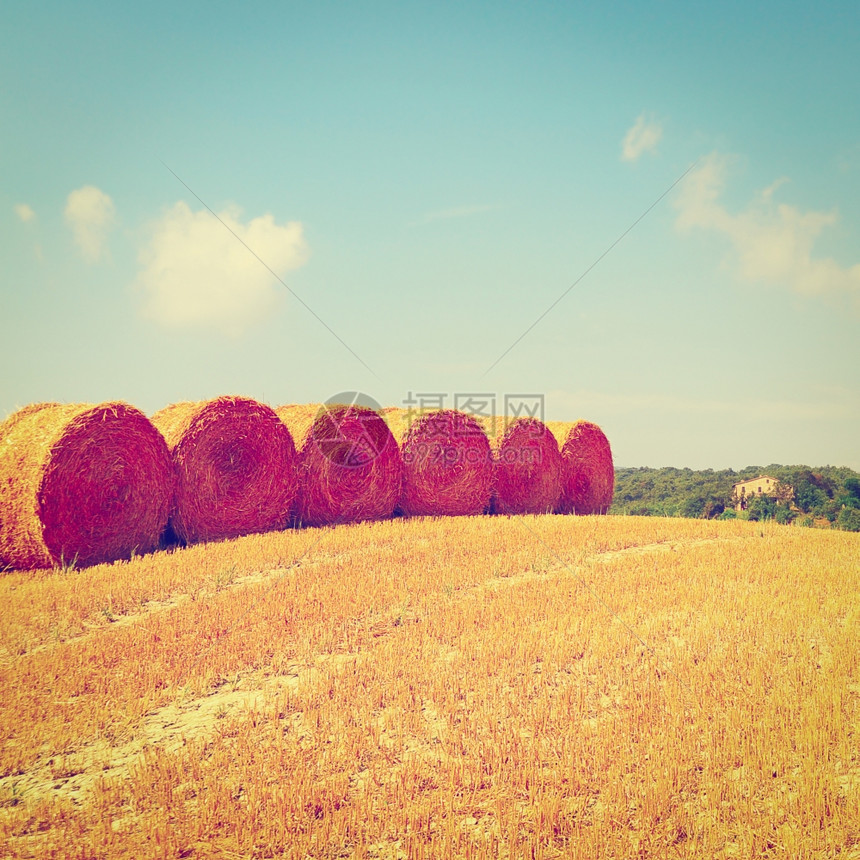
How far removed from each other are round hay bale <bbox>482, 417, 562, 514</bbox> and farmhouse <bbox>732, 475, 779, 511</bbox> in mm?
13320

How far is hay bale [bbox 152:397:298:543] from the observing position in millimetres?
11117

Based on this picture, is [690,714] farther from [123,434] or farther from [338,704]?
[123,434]

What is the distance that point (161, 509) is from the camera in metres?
10.7

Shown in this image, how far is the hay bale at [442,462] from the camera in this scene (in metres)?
14.1

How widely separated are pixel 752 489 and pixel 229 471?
75.2ft

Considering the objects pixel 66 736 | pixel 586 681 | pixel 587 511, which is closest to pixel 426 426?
pixel 587 511

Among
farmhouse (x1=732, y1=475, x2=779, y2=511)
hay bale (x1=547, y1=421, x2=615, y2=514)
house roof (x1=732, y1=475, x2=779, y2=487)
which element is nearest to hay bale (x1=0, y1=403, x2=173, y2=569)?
hay bale (x1=547, y1=421, x2=615, y2=514)

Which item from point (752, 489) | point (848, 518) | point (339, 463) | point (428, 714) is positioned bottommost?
point (428, 714)

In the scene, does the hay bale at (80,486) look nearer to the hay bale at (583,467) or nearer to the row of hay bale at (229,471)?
the row of hay bale at (229,471)

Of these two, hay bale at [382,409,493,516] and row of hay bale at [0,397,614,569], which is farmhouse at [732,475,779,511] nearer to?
row of hay bale at [0,397,614,569]

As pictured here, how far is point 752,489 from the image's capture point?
26516 mm

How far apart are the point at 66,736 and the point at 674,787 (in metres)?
4.26

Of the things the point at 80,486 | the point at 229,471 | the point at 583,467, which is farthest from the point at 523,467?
the point at 80,486

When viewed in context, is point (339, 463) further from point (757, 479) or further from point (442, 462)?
point (757, 479)
